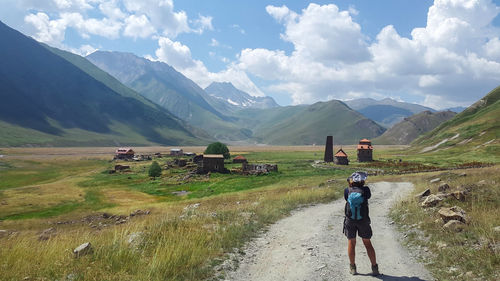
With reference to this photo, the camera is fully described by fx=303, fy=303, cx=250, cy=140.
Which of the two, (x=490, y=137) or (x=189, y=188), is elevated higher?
(x=490, y=137)

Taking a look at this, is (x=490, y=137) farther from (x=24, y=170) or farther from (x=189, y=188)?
(x=24, y=170)

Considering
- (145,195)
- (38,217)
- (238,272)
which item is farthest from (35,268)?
(145,195)

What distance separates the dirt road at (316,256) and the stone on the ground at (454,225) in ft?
6.65

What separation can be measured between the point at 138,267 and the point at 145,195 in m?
58.1

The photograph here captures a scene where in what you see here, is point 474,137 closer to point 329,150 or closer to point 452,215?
point 329,150

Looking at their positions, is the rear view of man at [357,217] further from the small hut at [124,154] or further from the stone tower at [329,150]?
the small hut at [124,154]

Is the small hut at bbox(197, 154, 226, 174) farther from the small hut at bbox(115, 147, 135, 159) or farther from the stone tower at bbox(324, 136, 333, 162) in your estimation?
the small hut at bbox(115, 147, 135, 159)

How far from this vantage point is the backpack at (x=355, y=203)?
31.3ft

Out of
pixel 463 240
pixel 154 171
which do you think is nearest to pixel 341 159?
pixel 154 171

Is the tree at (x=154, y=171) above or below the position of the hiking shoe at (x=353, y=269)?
below

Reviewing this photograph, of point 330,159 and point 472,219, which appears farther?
point 330,159

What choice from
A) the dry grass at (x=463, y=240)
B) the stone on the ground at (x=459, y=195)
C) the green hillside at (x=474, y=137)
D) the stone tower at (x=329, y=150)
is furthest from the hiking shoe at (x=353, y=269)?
the stone tower at (x=329, y=150)

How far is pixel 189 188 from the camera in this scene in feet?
237

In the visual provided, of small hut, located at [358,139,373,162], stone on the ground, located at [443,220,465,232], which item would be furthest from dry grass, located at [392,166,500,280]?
small hut, located at [358,139,373,162]
